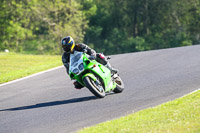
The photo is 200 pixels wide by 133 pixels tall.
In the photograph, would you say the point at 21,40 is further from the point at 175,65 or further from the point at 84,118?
the point at 84,118

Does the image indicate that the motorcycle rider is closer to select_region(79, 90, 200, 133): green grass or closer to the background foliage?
select_region(79, 90, 200, 133): green grass

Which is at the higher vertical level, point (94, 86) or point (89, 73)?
point (89, 73)

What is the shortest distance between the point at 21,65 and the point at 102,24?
39400 millimetres

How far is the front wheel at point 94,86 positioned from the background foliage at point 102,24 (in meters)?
38.6

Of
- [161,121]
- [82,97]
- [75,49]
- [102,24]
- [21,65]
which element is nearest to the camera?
[161,121]

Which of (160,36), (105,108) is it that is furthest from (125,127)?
(160,36)

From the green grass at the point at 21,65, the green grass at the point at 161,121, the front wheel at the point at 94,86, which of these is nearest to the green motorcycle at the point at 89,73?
the front wheel at the point at 94,86

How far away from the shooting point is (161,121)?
716 cm

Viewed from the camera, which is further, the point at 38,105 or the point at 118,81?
the point at 118,81

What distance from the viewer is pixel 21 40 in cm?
5309

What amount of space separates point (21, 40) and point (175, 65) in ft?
128

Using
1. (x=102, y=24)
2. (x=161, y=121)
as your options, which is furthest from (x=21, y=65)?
(x=102, y=24)

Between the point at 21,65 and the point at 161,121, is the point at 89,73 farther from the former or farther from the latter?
the point at 21,65

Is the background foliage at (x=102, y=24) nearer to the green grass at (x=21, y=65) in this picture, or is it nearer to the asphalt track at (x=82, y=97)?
the green grass at (x=21, y=65)
